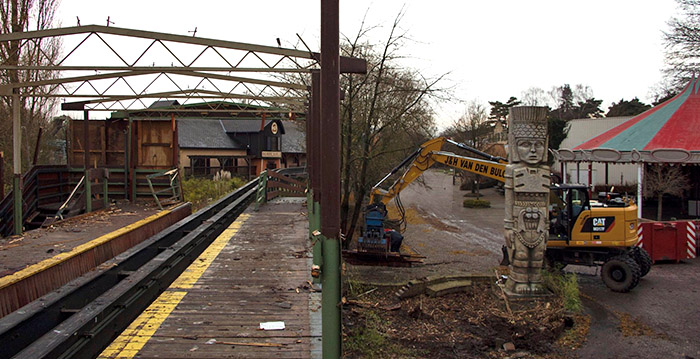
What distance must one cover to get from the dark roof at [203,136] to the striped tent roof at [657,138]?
25599 mm

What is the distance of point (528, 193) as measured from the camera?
11.6 m

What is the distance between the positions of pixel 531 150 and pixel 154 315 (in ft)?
28.9

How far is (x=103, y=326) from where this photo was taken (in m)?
4.31

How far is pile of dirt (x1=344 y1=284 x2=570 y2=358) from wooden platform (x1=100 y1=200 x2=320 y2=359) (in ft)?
6.41

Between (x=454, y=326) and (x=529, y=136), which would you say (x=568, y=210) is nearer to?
(x=529, y=136)

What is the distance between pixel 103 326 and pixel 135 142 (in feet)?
46.6

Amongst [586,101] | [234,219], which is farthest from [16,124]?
[586,101]

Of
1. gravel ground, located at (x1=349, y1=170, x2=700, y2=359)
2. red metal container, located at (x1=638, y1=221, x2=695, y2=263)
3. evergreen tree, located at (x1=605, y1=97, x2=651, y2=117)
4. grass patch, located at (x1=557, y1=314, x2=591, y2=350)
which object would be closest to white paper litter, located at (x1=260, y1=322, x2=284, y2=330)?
gravel ground, located at (x1=349, y1=170, x2=700, y2=359)

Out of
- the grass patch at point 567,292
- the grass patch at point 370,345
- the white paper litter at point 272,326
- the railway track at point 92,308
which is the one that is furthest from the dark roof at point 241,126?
the white paper litter at point 272,326

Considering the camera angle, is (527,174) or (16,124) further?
(16,124)

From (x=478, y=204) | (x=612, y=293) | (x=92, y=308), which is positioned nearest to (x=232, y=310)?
(x=92, y=308)

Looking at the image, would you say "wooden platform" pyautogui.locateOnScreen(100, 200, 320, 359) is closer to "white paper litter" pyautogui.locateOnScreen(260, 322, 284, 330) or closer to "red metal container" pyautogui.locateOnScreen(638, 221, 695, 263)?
"white paper litter" pyautogui.locateOnScreen(260, 322, 284, 330)

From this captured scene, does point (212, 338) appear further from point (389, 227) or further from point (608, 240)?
point (389, 227)

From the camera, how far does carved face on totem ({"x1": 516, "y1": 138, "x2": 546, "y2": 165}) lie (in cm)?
1148
